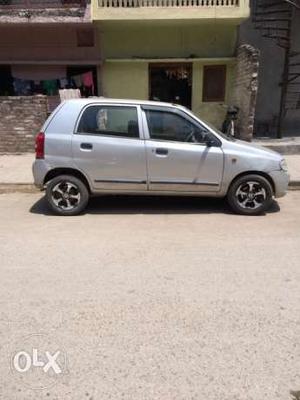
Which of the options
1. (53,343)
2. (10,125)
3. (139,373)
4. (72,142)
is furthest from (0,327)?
(10,125)

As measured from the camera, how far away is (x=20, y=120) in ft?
38.4

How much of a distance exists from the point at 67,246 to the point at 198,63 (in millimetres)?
10616

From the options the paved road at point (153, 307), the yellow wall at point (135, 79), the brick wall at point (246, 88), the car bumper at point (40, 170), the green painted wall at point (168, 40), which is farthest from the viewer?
the yellow wall at point (135, 79)

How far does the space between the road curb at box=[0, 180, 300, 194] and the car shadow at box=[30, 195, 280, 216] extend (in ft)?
2.67

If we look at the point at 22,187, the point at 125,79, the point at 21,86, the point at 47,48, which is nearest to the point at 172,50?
the point at 125,79

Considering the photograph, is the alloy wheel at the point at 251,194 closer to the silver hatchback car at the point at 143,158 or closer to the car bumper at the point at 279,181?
the silver hatchback car at the point at 143,158

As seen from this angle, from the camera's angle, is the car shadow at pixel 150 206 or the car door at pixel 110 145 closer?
the car door at pixel 110 145

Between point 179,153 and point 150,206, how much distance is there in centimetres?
121

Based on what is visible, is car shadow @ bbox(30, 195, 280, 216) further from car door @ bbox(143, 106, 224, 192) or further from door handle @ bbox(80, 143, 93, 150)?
door handle @ bbox(80, 143, 93, 150)

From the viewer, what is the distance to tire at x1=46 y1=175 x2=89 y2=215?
21.6 feet

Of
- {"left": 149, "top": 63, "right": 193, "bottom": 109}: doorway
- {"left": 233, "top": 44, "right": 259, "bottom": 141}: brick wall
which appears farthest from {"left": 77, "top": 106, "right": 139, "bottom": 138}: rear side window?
{"left": 149, "top": 63, "right": 193, "bottom": 109}: doorway

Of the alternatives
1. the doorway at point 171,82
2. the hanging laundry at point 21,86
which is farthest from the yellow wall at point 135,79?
the hanging laundry at point 21,86

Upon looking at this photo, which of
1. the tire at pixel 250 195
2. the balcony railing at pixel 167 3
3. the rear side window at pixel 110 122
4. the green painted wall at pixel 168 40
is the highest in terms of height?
the balcony railing at pixel 167 3

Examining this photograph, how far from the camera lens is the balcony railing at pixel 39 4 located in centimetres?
1281
